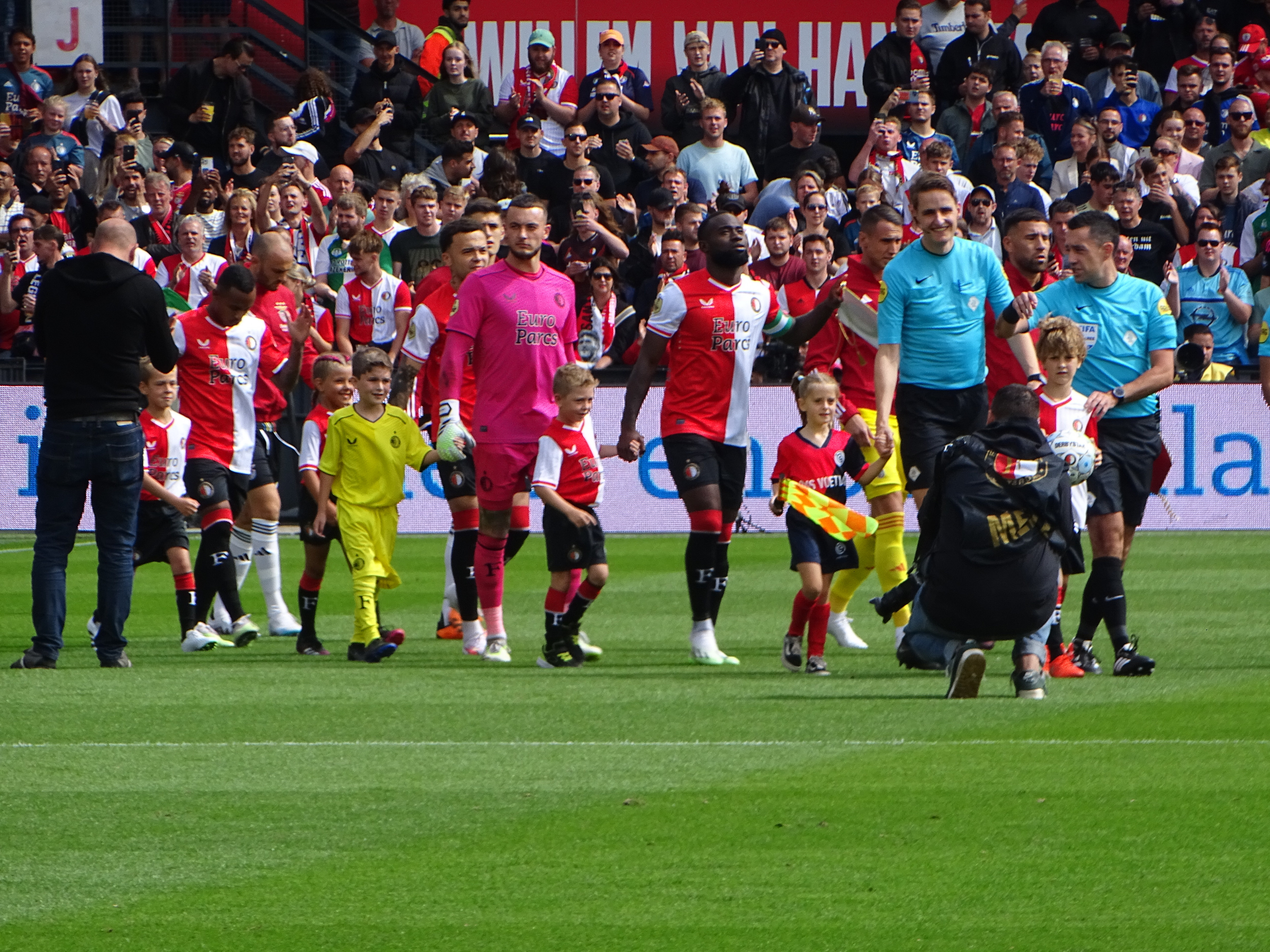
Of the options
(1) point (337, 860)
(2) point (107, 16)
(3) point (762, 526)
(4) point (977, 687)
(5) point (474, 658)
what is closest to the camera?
(1) point (337, 860)

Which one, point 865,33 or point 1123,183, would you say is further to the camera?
point 865,33

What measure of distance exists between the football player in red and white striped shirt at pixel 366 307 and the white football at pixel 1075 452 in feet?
26.9

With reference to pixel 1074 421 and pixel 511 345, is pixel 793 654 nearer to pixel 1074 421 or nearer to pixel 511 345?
pixel 1074 421

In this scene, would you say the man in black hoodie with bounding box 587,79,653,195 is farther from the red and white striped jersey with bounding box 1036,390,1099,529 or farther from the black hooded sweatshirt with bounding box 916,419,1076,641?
the black hooded sweatshirt with bounding box 916,419,1076,641

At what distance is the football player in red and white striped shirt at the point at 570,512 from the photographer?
9.87 metres

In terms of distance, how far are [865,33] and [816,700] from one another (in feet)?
56.0

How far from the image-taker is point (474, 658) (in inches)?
409

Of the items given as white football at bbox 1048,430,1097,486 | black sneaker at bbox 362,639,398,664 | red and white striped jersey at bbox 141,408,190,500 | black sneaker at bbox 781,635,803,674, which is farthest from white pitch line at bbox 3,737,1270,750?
red and white striped jersey at bbox 141,408,190,500

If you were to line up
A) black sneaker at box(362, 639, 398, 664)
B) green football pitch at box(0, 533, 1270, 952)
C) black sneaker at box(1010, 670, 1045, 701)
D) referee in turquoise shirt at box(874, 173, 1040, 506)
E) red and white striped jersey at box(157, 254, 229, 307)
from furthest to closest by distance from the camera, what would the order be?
1. red and white striped jersey at box(157, 254, 229, 307)
2. black sneaker at box(362, 639, 398, 664)
3. referee in turquoise shirt at box(874, 173, 1040, 506)
4. black sneaker at box(1010, 670, 1045, 701)
5. green football pitch at box(0, 533, 1270, 952)

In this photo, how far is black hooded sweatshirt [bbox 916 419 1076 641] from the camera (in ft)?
26.9

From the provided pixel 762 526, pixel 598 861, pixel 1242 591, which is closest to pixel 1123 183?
pixel 762 526

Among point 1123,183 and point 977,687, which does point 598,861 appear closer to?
point 977,687

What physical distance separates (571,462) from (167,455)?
2640 millimetres

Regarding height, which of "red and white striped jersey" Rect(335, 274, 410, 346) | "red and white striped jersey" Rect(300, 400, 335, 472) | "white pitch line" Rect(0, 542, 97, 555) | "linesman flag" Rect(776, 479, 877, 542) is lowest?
"white pitch line" Rect(0, 542, 97, 555)
